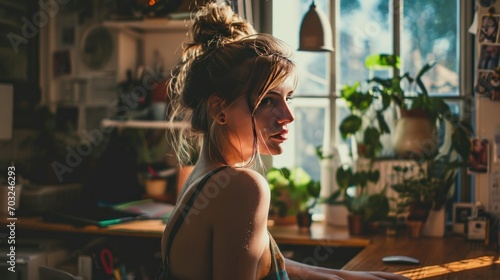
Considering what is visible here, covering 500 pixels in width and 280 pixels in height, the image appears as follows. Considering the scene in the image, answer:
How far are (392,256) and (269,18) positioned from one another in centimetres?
159

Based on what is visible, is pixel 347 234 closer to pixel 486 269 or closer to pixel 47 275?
pixel 486 269

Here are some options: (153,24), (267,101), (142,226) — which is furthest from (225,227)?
(153,24)

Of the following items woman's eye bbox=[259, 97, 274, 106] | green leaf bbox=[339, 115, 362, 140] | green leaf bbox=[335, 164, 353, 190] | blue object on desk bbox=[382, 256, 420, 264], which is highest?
woman's eye bbox=[259, 97, 274, 106]

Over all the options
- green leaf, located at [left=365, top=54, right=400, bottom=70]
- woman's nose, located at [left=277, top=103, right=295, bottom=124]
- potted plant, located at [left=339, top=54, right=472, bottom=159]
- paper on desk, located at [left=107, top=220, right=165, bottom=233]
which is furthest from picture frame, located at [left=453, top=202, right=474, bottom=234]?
woman's nose, located at [left=277, top=103, right=295, bottom=124]

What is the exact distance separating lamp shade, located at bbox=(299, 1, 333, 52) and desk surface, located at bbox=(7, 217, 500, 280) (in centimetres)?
93

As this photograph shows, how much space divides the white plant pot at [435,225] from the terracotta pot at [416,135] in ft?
0.97

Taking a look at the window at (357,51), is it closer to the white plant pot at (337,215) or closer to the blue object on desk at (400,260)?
the white plant pot at (337,215)

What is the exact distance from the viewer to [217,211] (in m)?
1.21

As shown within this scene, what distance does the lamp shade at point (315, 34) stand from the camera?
2906mm

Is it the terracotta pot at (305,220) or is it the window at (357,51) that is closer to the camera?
the terracotta pot at (305,220)

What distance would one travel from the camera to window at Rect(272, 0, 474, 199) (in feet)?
10.6

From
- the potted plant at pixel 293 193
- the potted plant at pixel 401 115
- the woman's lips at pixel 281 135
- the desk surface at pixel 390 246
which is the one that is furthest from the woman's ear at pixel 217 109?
the potted plant at pixel 293 193

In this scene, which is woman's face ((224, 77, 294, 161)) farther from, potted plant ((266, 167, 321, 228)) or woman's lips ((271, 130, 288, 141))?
potted plant ((266, 167, 321, 228))

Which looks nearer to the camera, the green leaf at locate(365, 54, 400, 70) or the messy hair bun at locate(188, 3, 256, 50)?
the messy hair bun at locate(188, 3, 256, 50)
